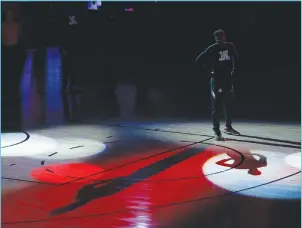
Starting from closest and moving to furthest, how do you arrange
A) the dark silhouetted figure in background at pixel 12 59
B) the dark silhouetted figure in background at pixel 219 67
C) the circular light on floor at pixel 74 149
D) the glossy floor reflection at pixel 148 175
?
the glossy floor reflection at pixel 148 175, the circular light on floor at pixel 74 149, the dark silhouetted figure in background at pixel 219 67, the dark silhouetted figure in background at pixel 12 59

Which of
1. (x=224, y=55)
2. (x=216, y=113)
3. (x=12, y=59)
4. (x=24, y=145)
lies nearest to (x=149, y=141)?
(x=216, y=113)

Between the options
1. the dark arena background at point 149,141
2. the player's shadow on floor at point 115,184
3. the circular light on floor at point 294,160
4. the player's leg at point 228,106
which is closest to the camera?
the dark arena background at point 149,141

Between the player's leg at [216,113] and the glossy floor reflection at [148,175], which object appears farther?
the player's leg at [216,113]

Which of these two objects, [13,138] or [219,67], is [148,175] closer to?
[219,67]

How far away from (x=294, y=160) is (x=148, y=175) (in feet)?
6.31

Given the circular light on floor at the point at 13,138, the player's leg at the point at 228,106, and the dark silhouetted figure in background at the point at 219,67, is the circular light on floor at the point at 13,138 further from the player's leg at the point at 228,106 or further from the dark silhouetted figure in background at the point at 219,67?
the player's leg at the point at 228,106

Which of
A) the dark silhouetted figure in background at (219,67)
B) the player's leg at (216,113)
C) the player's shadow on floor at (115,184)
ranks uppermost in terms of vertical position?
the dark silhouetted figure in background at (219,67)

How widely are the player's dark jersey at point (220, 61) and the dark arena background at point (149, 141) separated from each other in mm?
872

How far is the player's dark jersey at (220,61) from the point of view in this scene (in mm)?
7773

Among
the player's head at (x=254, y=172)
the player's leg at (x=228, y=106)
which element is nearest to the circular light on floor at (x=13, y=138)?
the player's leg at (x=228, y=106)

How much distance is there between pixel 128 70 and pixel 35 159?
12.5 meters

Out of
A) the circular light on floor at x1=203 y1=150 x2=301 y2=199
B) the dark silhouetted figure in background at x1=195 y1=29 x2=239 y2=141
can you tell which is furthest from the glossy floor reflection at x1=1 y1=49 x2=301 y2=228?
the dark silhouetted figure in background at x1=195 y1=29 x2=239 y2=141

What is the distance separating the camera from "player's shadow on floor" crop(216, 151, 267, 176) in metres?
6.33

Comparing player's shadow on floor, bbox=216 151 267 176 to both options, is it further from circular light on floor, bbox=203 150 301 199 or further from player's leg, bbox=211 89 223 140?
player's leg, bbox=211 89 223 140
